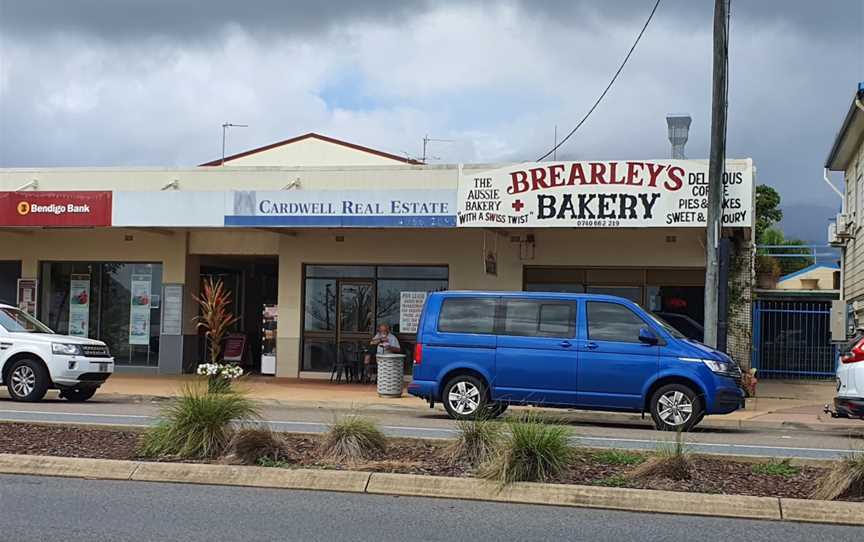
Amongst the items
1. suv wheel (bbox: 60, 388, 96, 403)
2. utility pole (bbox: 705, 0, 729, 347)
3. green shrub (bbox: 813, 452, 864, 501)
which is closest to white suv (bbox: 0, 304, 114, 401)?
suv wheel (bbox: 60, 388, 96, 403)

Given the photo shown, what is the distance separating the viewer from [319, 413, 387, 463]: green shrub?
864 centimetres

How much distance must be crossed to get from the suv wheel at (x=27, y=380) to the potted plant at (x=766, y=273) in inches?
780

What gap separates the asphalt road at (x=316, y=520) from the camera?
662 centimetres

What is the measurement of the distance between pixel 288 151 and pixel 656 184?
2582cm

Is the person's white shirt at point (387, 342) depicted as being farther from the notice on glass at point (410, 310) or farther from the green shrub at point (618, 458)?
the green shrub at point (618, 458)

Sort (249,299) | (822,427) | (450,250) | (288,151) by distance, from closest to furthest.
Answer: (822,427) < (450,250) < (249,299) < (288,151)

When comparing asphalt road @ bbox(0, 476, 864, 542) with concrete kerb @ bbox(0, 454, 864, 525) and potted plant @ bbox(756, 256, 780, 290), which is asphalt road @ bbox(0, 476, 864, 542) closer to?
concrete kerb @ bbox(0, 454, 864, 525)

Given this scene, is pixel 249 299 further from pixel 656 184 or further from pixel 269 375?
pixel 656 184

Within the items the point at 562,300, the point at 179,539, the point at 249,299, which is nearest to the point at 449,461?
the point at 179,539

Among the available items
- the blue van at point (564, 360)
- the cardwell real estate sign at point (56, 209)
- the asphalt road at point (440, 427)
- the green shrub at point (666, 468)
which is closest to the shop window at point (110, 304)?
the cardwell real estate sign at point (56, 209)

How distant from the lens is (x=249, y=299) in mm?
26344

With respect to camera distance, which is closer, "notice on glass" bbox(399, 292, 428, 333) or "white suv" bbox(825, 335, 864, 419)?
"white suv" bbox(825, 335, 864, 419)

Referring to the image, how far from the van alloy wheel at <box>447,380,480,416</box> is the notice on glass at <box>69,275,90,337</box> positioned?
12.6 metres

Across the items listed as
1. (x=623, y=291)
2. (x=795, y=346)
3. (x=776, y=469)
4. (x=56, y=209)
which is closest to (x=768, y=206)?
(x=795, y=346)
